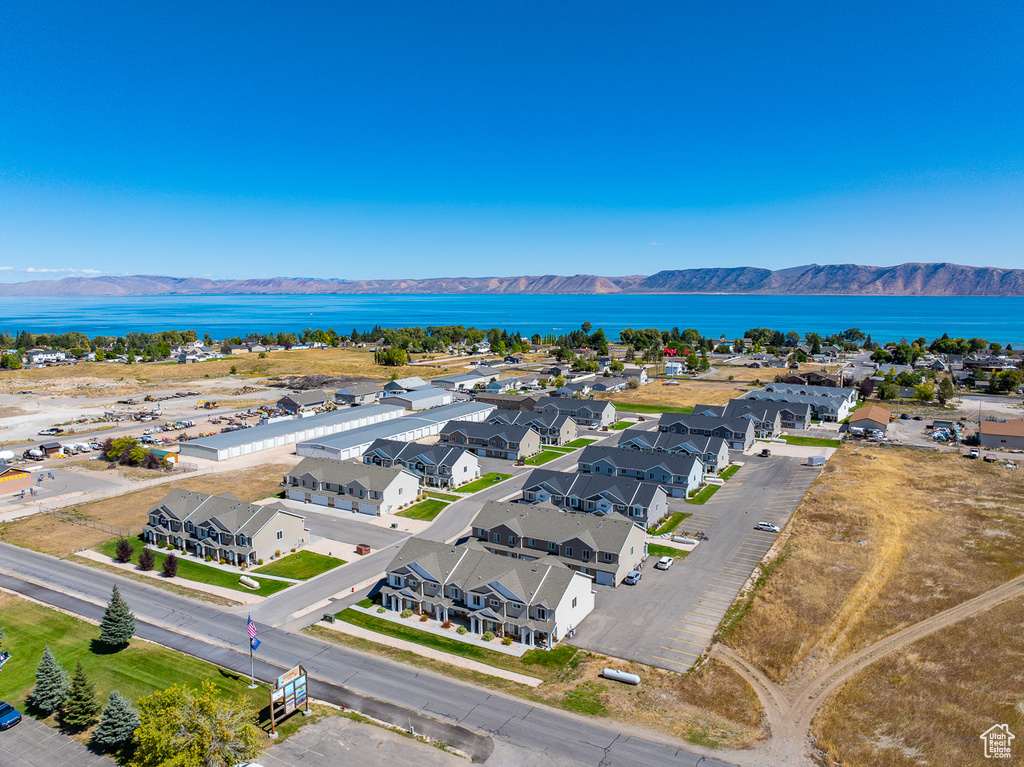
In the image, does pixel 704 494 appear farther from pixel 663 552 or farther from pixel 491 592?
pixel 491 592

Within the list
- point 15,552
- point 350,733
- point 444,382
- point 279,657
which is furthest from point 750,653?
point 444,382

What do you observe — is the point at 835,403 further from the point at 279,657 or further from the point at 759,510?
the point at 279,657

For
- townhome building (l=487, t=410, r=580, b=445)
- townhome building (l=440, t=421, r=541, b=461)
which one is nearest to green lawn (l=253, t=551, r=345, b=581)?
townhome building (l=440, t=421, r=541, b=461)

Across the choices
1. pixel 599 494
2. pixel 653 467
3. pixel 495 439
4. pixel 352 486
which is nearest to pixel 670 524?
pixel 599 494

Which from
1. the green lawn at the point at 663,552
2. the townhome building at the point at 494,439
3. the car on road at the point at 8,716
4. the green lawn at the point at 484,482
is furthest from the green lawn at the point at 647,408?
the car on road at the point at 8,716

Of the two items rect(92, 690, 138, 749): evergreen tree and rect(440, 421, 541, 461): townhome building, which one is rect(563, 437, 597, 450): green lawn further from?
rect(92, 690, 138, 749): evergreen tree

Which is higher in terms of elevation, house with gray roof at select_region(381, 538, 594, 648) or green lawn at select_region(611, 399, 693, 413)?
house with gray roof at select_region(381, 538, 594, 648)
